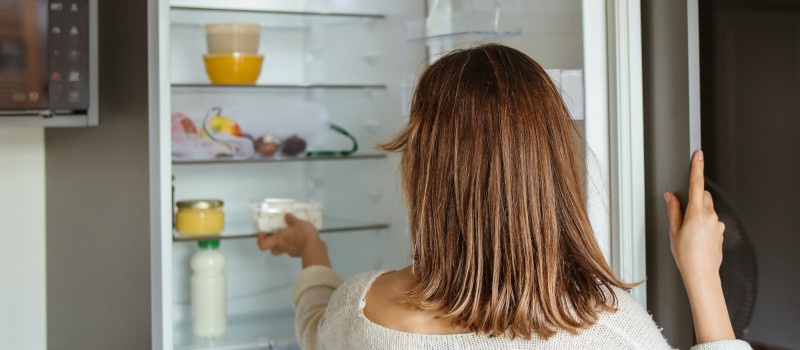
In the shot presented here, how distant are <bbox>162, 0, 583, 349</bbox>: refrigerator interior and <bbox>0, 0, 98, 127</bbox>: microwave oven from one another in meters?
0.35

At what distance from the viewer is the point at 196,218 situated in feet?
5.41

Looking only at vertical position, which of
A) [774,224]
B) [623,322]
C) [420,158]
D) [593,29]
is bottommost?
[623,322]

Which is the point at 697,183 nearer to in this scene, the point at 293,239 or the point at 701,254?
the point at 701,254

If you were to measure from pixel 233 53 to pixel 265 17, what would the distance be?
0.59ft

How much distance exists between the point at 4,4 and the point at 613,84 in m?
1.11

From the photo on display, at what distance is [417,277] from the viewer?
1001mm

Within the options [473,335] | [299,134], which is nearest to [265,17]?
[299,134]

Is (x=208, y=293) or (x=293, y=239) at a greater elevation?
(x=293, y=239)

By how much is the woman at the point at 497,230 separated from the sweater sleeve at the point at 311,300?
0.28m

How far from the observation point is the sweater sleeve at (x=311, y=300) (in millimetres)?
1270

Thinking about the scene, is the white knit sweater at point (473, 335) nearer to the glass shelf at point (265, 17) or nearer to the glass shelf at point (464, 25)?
the glass shelf at point (464, 25)

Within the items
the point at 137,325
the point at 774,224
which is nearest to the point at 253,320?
the point at 137,325

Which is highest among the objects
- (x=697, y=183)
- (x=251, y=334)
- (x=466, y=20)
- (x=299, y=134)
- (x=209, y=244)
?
(x=466, y=20)

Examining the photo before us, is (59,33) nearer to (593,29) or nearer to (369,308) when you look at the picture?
(369,308)
